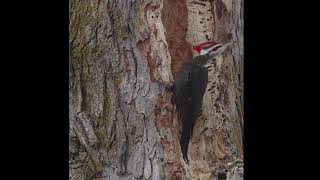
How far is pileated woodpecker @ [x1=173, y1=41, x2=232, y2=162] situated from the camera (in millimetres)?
3732

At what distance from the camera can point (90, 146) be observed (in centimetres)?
387

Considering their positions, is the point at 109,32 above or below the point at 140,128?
above

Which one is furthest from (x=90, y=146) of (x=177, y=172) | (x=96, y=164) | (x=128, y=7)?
(x=128, y=7)

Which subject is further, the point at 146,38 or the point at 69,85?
the point at 69,85

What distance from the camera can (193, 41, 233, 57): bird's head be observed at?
12.3 ft

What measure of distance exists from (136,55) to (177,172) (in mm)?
567

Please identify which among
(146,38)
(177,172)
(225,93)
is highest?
(146,38)

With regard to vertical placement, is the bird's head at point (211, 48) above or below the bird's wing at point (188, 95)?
above

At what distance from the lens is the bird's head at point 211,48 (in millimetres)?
3756

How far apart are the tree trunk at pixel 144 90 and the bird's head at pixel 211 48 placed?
0.09 ft

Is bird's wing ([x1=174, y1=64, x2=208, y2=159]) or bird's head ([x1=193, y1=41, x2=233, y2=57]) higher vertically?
bird's head ([x1=193, y1=41, x2=233, y2=57])

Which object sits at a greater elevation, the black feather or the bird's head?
the bird's head

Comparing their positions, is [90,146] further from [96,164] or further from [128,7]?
[128,7]

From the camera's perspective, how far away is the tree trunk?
3.72 m
